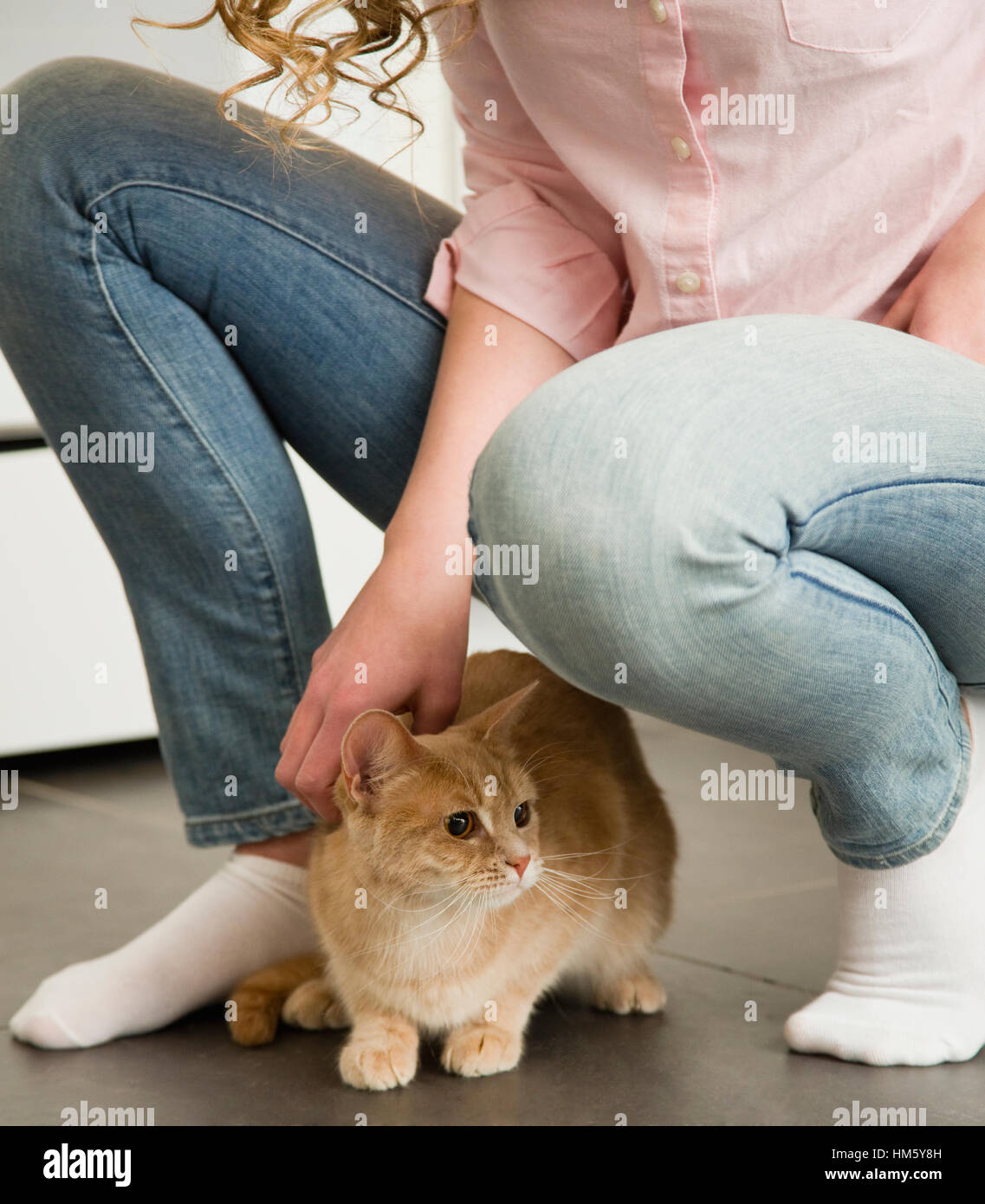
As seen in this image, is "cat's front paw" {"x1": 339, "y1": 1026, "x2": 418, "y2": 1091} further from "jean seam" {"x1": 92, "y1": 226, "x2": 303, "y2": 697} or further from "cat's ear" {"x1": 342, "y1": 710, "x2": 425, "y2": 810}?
"jean seam" {"x1": 92, "y1": 226, "x2": 303, "y2": 697}

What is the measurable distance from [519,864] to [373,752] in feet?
0.44

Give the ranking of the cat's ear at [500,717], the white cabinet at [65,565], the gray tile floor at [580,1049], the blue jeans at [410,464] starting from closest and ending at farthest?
the blue jeans at [410,464] < the gray tile floor at [580,1049] < the cat's ear at [500,717] < the white cabinet at [65,565]

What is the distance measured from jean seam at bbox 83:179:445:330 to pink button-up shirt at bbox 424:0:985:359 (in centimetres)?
18

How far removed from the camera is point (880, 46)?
84 centimetres

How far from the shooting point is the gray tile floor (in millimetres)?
828

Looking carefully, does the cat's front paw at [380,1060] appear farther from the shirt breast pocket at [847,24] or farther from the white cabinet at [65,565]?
the white cabinet at [65,565]

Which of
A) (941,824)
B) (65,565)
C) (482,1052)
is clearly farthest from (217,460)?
(65,565)

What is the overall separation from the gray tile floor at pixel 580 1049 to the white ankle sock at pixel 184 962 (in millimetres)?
19

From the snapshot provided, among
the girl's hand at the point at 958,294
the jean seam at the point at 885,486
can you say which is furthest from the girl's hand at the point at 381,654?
the girl's hand at the point at 958,294

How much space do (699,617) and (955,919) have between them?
1.02ft

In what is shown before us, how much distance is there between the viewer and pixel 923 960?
34.2 inches

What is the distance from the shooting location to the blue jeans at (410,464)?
2.39 feet
